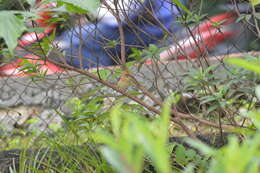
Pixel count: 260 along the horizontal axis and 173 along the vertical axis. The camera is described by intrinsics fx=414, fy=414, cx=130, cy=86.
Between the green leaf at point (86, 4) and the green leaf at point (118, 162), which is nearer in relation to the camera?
the green leaf at point (118, 162)

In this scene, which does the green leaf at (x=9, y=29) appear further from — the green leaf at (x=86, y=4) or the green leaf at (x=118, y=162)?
the green leaf at (x=118, y=162)

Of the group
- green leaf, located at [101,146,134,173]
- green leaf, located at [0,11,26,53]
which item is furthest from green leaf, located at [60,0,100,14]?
green leaf, located at [101,146,134,173]

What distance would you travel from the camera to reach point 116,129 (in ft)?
1.10

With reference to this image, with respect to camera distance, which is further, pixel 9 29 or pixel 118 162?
pixel 9 29

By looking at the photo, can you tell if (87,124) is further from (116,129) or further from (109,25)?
(116,129)

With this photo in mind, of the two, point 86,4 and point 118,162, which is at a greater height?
point 86,4

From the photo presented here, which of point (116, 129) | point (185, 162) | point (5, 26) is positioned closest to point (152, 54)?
point (185, 162)

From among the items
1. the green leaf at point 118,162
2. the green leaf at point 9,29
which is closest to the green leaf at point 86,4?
the green leaf at point 9,29

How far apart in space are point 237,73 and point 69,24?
72 cm

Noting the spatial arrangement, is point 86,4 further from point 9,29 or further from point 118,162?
point 118,162

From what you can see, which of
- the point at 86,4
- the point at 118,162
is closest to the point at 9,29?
the point at 86,4

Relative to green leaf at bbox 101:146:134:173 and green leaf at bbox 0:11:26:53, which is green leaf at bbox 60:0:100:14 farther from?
green leaf at bbox 101:146:134:173

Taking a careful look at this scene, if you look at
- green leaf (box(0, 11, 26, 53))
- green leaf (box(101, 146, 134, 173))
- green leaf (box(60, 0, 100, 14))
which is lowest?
green leaf (box(101, 146, 134, 173))

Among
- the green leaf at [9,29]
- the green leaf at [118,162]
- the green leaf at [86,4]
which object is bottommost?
the green leaf at [118,162]
